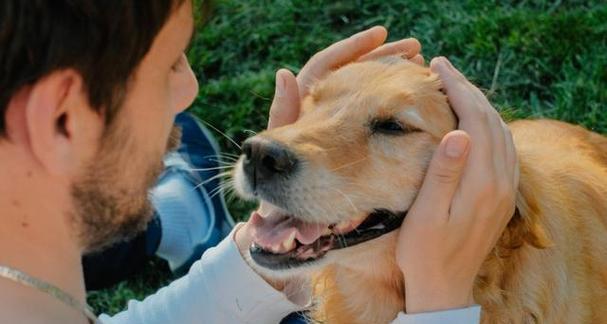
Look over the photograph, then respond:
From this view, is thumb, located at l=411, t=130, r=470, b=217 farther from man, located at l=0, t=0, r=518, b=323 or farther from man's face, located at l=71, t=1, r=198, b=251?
man's face, located at l=71, t=1, r=198, b=251

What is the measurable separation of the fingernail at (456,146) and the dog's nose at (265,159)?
41 centimetres

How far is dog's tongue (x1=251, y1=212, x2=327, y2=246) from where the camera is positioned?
2.56 m

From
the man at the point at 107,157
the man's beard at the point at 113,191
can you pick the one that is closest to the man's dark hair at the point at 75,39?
the man at the point at 107,157

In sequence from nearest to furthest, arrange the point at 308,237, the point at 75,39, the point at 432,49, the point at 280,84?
the point at 75,39 → the point at 308,237 → the point at 280,84 → the point at 432,49

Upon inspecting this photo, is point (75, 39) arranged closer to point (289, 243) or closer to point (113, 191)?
point (113, 191)

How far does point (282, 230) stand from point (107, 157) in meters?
0.85

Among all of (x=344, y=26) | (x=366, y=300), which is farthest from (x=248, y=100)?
(x=366, y=300)

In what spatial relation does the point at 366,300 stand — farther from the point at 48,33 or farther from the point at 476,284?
the point at 48,33

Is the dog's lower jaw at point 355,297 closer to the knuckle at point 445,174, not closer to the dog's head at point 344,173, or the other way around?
the dog's head at point 344,173

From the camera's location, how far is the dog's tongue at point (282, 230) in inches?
101

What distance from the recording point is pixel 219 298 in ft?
9.34

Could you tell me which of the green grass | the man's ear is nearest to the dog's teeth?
the man's ear

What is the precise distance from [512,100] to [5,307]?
10.2 ft

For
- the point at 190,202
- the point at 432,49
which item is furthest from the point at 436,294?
the point at 432,49
